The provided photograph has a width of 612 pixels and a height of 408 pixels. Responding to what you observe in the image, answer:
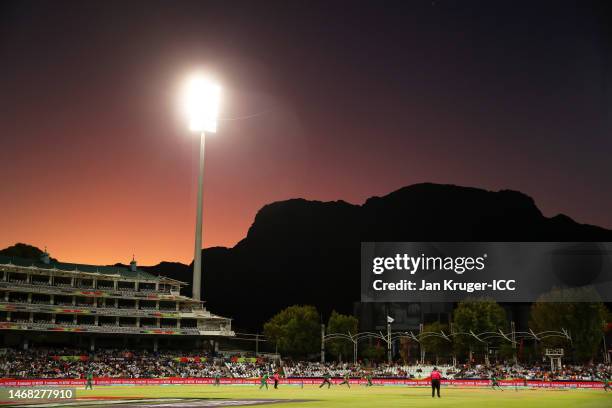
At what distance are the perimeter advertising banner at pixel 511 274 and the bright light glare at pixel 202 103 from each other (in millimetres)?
37175

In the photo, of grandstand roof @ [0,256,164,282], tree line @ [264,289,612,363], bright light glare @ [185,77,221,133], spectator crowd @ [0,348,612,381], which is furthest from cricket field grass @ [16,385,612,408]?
grandstand roof @ [0,256,164,282]

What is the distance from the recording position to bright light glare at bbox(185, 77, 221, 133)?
10781 cm

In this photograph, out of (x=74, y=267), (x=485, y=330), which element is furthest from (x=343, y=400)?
(x=74, y=267)

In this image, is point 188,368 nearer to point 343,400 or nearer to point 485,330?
point 485,330

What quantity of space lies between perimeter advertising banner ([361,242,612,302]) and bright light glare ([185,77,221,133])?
37.2 m

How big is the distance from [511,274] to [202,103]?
61148 mm

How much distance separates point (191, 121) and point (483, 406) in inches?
3197

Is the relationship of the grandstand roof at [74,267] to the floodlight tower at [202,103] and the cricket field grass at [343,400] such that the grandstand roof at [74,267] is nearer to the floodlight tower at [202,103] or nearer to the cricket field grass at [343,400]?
the floodlight tower at [202,103]

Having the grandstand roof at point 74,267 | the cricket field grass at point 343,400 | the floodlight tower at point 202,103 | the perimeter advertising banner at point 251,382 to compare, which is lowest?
the perimeter advertising banner at point 251,382

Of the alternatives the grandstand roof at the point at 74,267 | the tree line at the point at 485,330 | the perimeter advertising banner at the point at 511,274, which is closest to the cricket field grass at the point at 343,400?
the perimeter advertising banner at the point at 511,274

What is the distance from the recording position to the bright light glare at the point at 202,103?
354ft

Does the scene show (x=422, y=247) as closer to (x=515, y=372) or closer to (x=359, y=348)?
(x=359, y=348)

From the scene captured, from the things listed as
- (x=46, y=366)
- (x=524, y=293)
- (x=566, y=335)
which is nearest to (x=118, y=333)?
(x=46, y=366)

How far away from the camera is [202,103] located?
109 m
